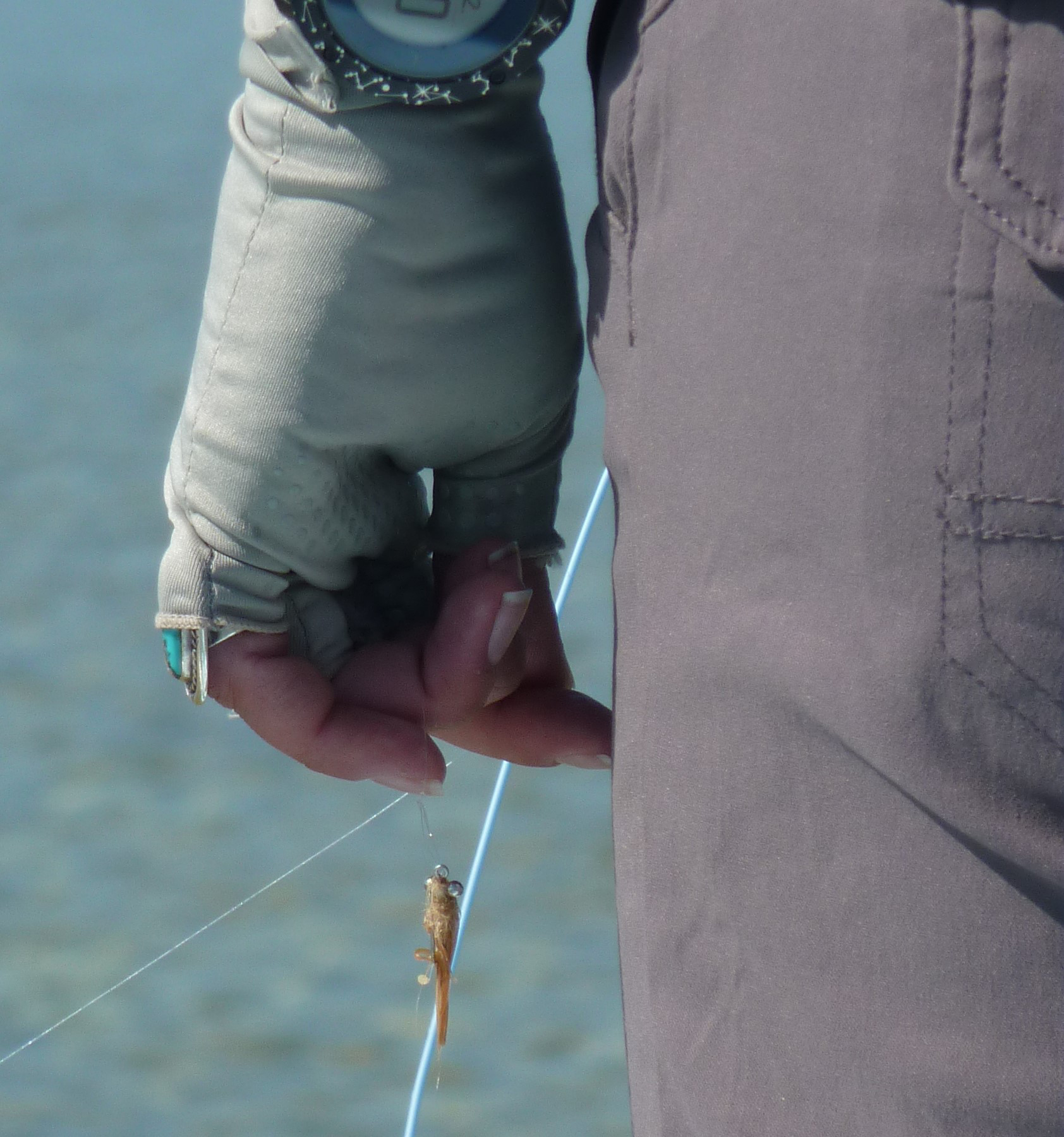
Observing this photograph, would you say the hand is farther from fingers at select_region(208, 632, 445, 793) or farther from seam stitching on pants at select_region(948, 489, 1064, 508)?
seam stitching on pants at select_region(948, 489, 1064, 508)

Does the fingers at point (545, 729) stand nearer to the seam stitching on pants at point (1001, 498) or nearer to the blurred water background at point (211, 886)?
the seam stitching on pants at point (1001, 498)

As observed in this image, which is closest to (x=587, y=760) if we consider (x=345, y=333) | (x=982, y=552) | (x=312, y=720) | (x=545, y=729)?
(x=545, y=729)

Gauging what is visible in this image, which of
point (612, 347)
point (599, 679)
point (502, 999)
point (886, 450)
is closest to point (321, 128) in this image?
point (612, 347)

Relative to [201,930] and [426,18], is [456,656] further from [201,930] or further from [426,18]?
[201,930]

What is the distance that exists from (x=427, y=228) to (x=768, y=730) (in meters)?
0.27

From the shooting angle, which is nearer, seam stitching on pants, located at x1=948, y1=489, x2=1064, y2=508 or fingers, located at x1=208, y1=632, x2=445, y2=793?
seam stitching on pants, located at x1=948, y1=489, x2=1064, y2=508

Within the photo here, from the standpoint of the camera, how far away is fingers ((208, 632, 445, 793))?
77cm

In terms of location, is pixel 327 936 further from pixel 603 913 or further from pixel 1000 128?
pixel 1000 128

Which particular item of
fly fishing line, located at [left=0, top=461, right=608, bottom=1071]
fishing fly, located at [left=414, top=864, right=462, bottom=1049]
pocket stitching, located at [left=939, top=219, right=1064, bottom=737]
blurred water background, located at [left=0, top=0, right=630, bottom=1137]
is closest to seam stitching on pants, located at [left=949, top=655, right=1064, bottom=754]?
pocket stitching, located at [left=939, top=219, right=1064, bottom=737]

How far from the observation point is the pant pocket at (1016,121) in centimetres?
47

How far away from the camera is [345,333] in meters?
0.70

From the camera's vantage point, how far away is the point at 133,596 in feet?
7.11

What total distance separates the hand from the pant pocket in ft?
1.18

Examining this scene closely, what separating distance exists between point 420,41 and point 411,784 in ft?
1.21
